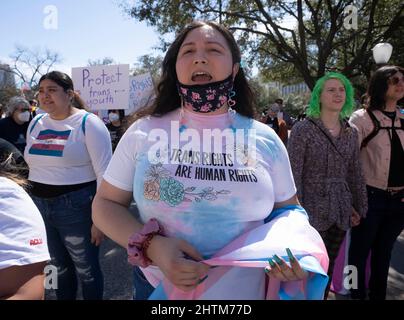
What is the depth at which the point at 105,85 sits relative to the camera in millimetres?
5578

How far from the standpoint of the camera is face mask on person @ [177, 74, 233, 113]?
1.39 metres

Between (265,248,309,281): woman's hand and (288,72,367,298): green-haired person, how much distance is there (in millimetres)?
1418

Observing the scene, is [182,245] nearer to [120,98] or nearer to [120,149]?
[120,149]

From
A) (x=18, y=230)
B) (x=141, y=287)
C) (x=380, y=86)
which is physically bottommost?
(x=141, y=287)

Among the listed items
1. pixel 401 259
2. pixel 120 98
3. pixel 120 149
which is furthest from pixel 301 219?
pixel 120 98

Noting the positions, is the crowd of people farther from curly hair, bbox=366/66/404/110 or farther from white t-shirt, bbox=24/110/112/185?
curly hair, bbox=366/66/404/110

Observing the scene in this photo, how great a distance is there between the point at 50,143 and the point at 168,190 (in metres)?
1.47

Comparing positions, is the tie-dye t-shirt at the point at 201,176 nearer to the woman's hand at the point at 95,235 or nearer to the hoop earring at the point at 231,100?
the hoop earring at the point at 231,100

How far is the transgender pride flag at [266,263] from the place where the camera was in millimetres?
1125

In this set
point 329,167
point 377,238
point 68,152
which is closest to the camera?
point 68,152

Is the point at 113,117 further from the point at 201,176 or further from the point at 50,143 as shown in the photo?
the point at 201,176

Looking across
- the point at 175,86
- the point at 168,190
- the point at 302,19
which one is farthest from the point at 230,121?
the point at 302,19
